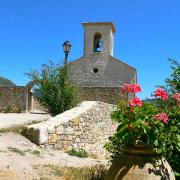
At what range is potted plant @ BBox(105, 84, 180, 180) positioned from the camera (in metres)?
5.14

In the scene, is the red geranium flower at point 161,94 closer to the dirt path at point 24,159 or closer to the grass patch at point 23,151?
the dirt path at point 24,159

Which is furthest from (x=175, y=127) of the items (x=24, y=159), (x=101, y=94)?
(x=101, y=94)

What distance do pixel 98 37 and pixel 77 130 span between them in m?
26.9

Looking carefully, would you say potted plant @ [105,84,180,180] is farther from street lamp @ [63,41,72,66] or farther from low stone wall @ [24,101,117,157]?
street lamp @ [63,41,72,66]

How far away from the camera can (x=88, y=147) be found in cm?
1212

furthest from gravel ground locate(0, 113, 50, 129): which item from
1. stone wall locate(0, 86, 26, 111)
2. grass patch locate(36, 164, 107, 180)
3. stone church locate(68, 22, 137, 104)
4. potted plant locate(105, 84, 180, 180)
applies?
stone church locate(68, 22, 137, 104)

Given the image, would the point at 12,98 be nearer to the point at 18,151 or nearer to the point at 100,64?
the point at 18,151

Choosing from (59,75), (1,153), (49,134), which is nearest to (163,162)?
(1,153)

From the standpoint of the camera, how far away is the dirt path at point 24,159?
6.71 metres

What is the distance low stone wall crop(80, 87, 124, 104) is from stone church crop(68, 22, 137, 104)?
14.2 meters

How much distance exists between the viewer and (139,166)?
201 inches

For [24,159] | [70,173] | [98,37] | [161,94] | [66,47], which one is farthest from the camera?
[98,37]

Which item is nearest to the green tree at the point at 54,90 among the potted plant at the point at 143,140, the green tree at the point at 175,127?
the green tree at the point at 175,127

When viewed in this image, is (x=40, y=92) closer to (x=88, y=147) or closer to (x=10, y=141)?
(x=88, y=147)
